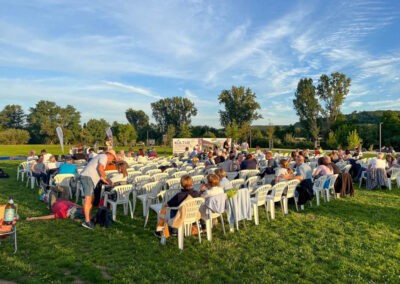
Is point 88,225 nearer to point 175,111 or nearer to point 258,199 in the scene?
point 258,199

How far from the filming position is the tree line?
→ 3959 centimetres

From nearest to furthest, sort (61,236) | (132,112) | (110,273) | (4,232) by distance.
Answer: (110,273)
(4,232)
(61,236)
(132,112)

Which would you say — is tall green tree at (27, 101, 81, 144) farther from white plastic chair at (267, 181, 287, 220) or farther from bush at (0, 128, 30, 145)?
white plastic chair at (267, 181, 287, 220)

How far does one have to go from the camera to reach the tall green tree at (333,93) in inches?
1732

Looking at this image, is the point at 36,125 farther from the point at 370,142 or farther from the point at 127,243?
the point at 127,243

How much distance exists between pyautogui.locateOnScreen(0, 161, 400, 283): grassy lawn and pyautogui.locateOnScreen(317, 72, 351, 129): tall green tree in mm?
41381

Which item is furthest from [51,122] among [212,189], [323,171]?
[212,189]

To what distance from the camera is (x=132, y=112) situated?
82312 mm

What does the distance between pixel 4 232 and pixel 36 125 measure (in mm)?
68267

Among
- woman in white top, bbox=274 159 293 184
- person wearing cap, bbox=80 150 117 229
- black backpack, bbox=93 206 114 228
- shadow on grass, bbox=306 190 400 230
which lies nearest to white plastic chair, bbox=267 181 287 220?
woman in white top, bbox=274 159 293 184

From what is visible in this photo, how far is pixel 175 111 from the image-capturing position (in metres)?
68.6

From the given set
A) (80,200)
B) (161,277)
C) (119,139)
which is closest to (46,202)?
(80,200)

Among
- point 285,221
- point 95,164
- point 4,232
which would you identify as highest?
point 95,164

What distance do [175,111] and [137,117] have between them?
18244mm
